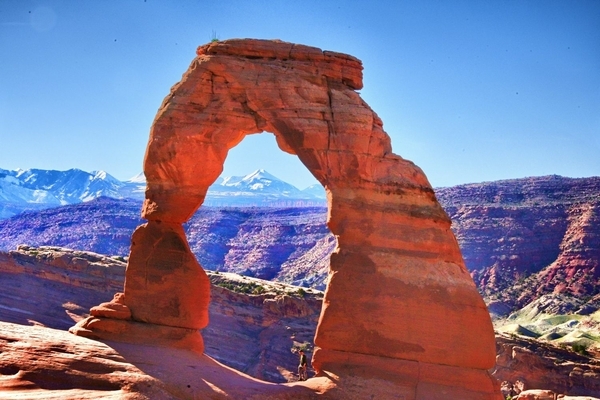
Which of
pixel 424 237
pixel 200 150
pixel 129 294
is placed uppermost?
pixel 200 150

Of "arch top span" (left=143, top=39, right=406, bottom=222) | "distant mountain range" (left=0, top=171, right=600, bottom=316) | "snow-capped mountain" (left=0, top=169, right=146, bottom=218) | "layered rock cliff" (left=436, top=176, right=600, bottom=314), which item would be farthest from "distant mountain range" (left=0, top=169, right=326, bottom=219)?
"arch top span" (left=143, top=39, right=406, bottom=222)

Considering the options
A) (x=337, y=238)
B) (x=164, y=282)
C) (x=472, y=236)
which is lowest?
(x=164, y=282)

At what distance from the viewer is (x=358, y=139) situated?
1989 cm

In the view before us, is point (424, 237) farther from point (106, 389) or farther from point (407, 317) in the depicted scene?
point (106, 389)

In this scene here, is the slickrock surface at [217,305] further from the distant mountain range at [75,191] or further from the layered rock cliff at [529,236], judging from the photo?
the distant mountain range at [75,191]

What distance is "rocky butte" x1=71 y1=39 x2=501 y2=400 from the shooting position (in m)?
18.9

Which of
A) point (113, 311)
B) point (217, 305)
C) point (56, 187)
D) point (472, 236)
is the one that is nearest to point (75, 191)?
point (56, 187)

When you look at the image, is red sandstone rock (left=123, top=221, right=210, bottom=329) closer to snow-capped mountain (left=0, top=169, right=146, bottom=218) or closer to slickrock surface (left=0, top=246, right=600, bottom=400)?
slickrock surface (left=0, top=246, right=600, bottom=400)

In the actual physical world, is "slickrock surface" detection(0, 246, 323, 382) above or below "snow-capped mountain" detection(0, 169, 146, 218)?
below

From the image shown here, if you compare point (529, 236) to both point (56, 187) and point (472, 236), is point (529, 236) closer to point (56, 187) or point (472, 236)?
point (472, 236)

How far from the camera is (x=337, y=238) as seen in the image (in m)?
20.0

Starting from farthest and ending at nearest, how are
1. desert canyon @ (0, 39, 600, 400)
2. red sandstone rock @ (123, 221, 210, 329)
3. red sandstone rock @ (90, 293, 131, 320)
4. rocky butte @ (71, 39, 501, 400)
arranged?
red sandstone rock @ (123, 221, 210, 329), red sandstone rock @ (90, 293, 131, 320), rocky butte @ (71, 39, 501, 400), desert canyon @ (0, 39, 600, 400)

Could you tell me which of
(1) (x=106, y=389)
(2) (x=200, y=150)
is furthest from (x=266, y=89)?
(1) (x=106, y=389)

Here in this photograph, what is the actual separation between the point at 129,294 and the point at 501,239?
5758 centimetres
